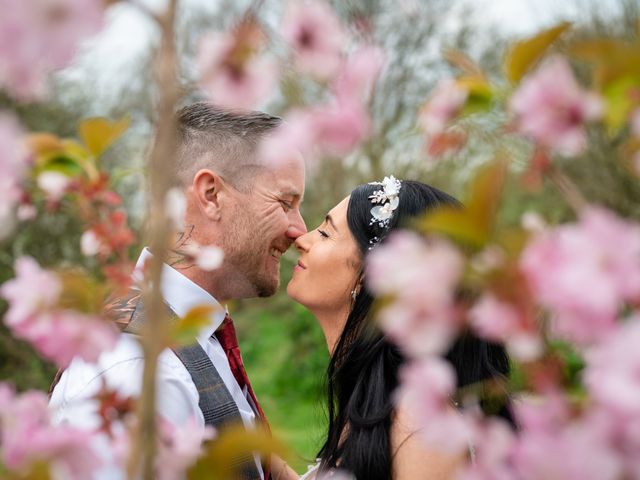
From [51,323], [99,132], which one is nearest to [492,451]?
[51,323]

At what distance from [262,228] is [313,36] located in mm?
1796

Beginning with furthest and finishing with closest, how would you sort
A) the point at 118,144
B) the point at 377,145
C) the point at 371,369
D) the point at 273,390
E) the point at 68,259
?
the point at 377,145 < the point at 273,390 < the point at 118,144 < the point at 68,259 < the point at 371,369

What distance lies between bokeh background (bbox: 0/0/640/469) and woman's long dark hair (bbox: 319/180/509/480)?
4.05 metres

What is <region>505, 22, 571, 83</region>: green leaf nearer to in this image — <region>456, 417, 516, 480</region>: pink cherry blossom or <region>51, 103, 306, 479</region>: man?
<region>456, 417, 516, 480</region>: pink cherry blossom

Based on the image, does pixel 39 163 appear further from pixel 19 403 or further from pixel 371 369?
pixel 371 369

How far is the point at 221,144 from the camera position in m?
2.48

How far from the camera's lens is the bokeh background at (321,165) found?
788 cm

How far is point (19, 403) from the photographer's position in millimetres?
688

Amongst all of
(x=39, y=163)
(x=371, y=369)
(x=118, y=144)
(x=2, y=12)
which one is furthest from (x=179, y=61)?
(x=118, y=144)

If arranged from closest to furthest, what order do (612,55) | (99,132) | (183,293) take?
1. (612,55)
2. (99,132)
3. (183,293)

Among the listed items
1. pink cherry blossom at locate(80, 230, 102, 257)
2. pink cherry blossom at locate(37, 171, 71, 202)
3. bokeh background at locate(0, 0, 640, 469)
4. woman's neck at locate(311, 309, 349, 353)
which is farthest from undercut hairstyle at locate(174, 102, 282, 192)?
bokeh background at locate(0, 0, 640, 469)

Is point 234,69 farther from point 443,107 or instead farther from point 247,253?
point 247,253

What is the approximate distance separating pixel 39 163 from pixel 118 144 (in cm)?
815

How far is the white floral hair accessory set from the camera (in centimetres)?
254
